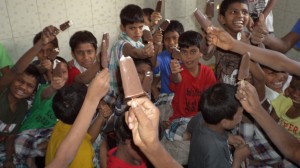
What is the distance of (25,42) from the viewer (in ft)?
12.2

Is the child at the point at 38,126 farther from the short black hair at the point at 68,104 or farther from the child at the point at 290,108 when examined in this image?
the child at the point at 290,108

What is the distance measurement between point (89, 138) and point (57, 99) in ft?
1.02

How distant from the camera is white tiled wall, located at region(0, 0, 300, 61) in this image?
141 inches

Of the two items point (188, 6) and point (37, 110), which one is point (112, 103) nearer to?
point (37, 110)

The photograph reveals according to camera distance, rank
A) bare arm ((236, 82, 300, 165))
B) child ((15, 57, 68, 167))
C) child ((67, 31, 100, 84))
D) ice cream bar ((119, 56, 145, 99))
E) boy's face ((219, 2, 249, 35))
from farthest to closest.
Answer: child ((67, 31, 100, 84)) < boy's face ((219, 2, 249, 35)) < child ((15, 57, 68, 167)) < bare arm ((236, 82, 300, 165)) < ice cream bar ((119, 56, 145, 99))

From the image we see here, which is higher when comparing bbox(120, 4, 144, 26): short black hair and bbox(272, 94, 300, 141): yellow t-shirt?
bbox(120, 4, 144, 26): short black hair

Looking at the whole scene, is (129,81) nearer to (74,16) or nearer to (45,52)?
(45,52)

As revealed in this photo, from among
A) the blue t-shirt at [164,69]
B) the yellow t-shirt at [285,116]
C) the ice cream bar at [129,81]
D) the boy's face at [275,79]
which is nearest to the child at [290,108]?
the yellow t-shirt at [285,116]

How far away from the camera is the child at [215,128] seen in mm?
1754

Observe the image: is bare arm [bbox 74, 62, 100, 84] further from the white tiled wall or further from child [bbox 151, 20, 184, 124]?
the white tiled wall

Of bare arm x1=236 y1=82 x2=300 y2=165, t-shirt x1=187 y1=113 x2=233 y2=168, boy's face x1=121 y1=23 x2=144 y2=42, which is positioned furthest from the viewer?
boy's face x1=121 y1=23 x2=144 y2=42

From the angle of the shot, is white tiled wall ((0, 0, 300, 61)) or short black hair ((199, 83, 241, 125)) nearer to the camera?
short black hair ((199, 83, 241, 125))

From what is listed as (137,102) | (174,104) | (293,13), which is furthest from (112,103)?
(293,13)

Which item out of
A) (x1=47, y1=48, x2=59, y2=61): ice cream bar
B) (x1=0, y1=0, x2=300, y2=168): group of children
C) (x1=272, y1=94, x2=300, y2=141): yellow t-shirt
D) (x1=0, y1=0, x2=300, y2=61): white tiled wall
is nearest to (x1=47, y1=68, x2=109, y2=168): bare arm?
(x1=0, y1=0, x2=300, y2=168): group of children
